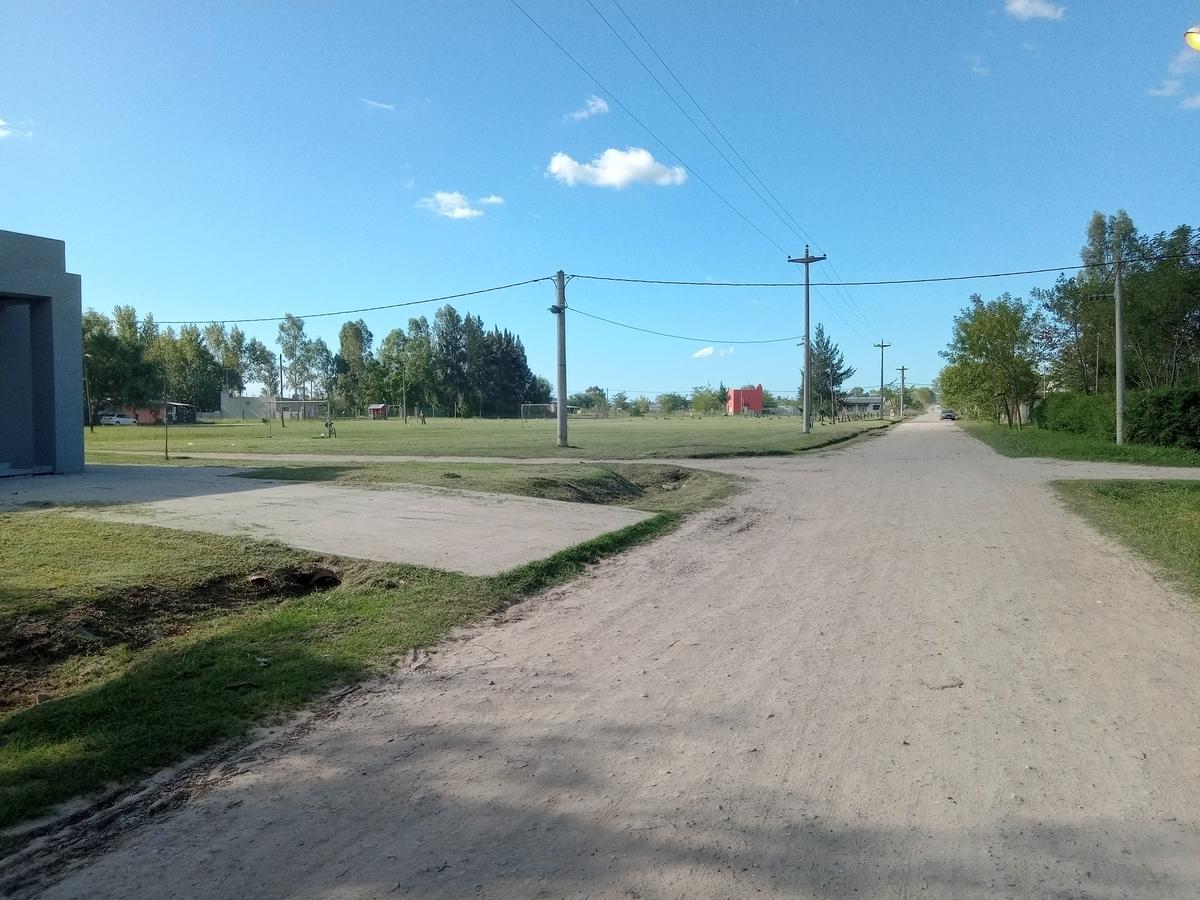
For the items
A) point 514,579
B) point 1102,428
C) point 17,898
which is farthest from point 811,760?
point 1102,428

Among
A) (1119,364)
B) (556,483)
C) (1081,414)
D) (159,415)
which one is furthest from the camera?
(159,415)

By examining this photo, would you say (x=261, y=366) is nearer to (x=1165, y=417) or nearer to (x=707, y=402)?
(x=707, y=402)

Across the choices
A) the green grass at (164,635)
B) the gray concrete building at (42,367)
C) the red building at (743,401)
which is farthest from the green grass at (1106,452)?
the red building at (743,401)

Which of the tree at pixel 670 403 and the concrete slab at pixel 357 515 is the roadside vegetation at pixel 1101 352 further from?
the tree at pixel 670 403

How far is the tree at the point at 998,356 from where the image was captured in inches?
1975

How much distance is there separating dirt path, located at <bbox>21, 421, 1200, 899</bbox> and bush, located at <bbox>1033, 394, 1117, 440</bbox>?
1096 inches

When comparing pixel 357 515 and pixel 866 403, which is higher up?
pixel 866 403

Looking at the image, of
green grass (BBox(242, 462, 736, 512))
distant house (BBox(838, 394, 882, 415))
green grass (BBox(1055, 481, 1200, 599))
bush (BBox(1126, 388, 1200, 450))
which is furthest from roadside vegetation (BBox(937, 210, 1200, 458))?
distant house (BBox(838, 394, 882, 415))

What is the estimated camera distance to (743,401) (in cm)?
14512

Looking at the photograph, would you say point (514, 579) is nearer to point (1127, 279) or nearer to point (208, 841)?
point (208, 841)

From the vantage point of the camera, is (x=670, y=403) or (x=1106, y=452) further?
(x=670, y=403)

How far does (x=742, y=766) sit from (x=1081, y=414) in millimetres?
39570

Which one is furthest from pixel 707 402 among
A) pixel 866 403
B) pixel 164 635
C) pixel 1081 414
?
pixel 164 635

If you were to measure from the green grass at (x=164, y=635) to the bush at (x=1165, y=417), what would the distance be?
2401 centimetres
